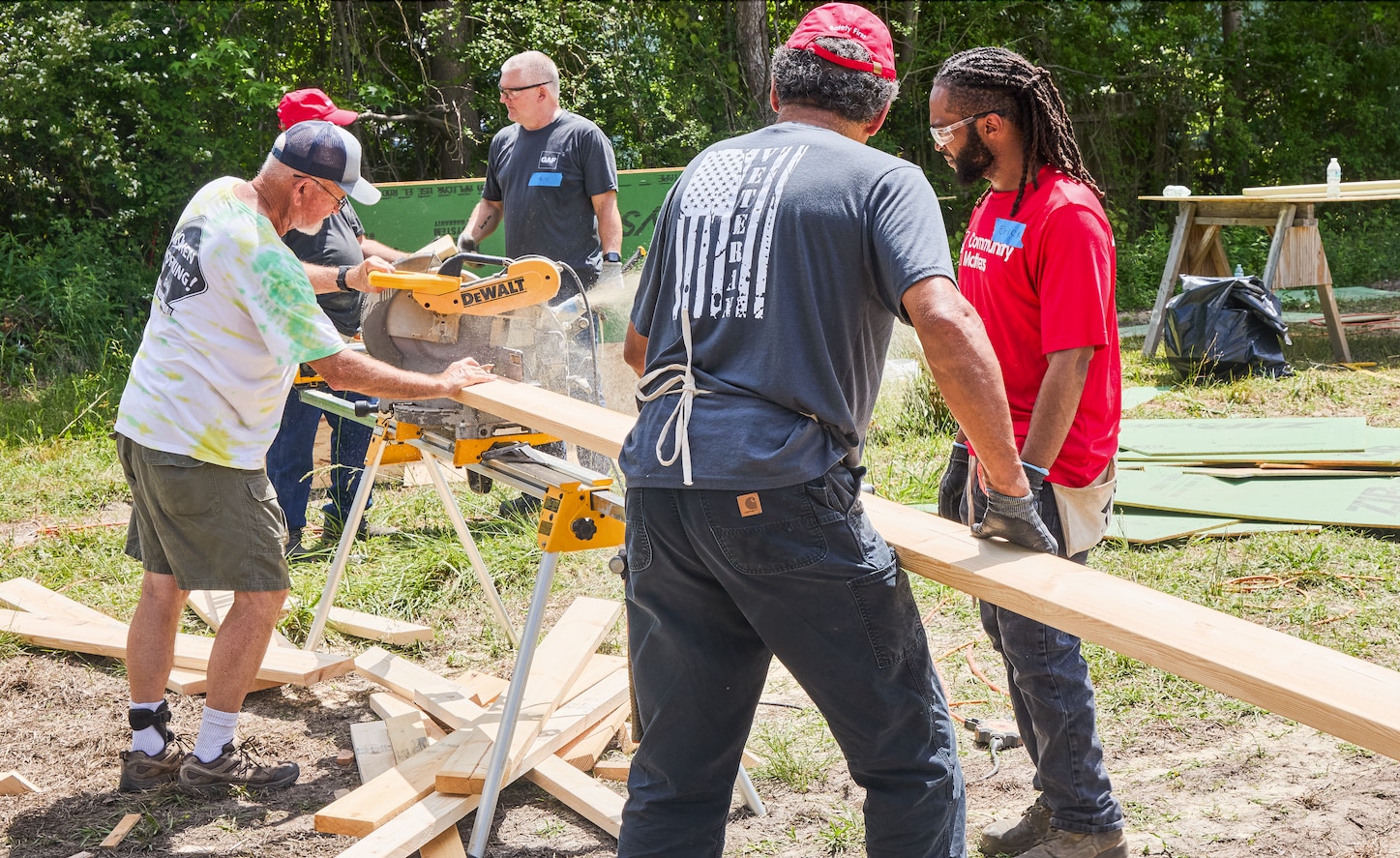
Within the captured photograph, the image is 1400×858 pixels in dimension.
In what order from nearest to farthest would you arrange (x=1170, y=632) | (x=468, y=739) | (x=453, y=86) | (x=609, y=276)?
(x=1170, y=632) < (x=468, y=739) < (x=609, y=276) < (x=453, y=86)

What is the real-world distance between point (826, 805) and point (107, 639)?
2.76 metres

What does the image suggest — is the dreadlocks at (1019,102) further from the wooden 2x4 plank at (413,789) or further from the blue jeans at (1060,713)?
the wooden 2x4 plank at (413,789)

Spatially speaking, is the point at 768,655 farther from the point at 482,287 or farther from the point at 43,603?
the point at 43,603

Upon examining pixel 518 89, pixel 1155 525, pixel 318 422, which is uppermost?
pixel 518 89

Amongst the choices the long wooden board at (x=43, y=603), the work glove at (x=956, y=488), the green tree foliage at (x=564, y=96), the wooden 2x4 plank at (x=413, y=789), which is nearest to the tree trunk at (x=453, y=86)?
the green tree foliage at (x=564, y=96)

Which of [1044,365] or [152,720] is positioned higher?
[1044,365]

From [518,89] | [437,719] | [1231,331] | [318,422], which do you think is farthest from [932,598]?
[1231,331]

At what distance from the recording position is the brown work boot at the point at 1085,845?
8.27 ft

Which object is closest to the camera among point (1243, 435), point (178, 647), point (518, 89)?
point (178, 647)

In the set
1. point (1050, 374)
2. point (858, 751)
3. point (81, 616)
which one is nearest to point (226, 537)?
point (81, 616)

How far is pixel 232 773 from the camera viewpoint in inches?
129

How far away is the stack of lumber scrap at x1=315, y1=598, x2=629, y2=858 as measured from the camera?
2.93 m

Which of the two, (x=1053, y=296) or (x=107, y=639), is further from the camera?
(x=107, y=639)

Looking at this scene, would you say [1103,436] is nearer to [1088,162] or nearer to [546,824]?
[546,824]
